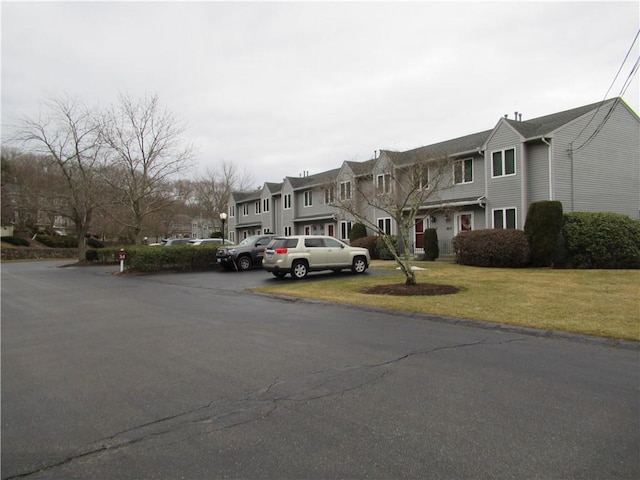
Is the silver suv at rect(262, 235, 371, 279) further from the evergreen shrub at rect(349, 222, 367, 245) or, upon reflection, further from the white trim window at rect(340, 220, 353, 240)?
the white trim window at rect(340, 220, 353, 240)

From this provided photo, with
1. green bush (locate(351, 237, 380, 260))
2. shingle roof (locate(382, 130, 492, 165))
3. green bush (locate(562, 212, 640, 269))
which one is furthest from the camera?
green bush (locate(351, 237, 380, 260))

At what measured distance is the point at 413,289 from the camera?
11.9m

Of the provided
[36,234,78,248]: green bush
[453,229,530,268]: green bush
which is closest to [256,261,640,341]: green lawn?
[453,229,530,268]: green bush

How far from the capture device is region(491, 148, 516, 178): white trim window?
21459 millimetres

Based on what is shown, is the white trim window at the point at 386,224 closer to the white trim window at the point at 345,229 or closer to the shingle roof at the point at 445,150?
the white trim window at the point at 345,229

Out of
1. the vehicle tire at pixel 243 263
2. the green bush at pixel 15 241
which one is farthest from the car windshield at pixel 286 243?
the green bush at pixel 15 241

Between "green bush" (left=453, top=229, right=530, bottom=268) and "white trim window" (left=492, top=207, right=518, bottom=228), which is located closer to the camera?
"green bush" (left=453, top=229, right=530, bottom=268)

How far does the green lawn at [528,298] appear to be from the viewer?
307 inches

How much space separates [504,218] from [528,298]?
1245 centimetres

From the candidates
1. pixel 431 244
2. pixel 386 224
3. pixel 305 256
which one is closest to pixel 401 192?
pixel 431 244

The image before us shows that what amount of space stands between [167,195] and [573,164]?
25870 mm

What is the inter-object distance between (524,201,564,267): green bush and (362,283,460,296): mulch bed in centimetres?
770

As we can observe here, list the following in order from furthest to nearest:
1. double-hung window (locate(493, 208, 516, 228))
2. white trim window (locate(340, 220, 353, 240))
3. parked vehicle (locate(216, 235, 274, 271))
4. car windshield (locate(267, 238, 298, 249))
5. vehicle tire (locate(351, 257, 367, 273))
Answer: white trim window (locate(340, 220, 353, 240)), double-hung window (locate(493, 208, 516, 228)), parked vehicle (locate(216, 235, 274, 271)), vehicle tire (locate(351, 257, 367, 273)), car windshield (locate(267, 238, 298, 249))

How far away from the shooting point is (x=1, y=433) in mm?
3668
